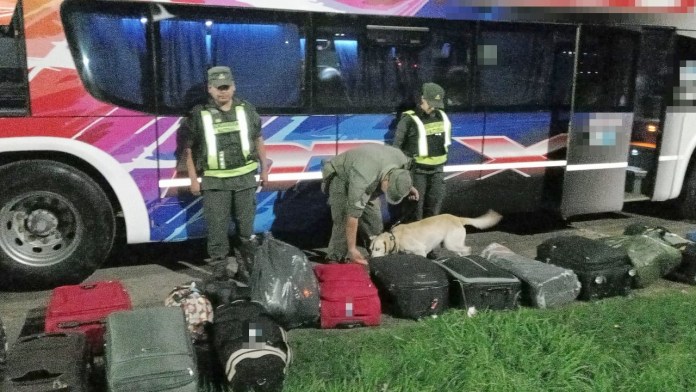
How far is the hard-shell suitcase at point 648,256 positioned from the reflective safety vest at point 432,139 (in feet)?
5.55

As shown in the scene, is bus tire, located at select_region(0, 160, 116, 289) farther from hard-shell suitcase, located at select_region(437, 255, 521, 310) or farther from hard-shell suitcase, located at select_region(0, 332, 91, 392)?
hard-shell suitcase, located at select_region(437, 255, 521, 310)

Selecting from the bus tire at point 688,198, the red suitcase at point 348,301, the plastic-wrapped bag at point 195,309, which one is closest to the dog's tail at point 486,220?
the red suitcase at point 348,301

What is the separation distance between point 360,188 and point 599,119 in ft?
11.4

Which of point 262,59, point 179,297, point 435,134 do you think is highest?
point 262,59

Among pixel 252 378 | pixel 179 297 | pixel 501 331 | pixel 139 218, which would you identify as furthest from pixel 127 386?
pixel 139 218

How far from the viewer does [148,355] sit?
3342 mm

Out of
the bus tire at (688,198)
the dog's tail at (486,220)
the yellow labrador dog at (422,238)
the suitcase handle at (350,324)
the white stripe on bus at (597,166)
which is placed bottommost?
the bus tire at (688,198)

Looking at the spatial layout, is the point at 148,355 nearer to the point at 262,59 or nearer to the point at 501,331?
the point at 501,331

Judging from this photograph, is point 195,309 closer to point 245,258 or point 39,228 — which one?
point 245,258

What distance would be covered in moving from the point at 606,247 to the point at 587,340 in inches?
62.7

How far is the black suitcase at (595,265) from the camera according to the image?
5.49 meters

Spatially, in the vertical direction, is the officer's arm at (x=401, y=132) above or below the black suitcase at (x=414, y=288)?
above

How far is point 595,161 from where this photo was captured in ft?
24.7

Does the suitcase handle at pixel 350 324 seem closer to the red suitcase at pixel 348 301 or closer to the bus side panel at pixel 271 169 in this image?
the red suitcase at pixel 348 301
